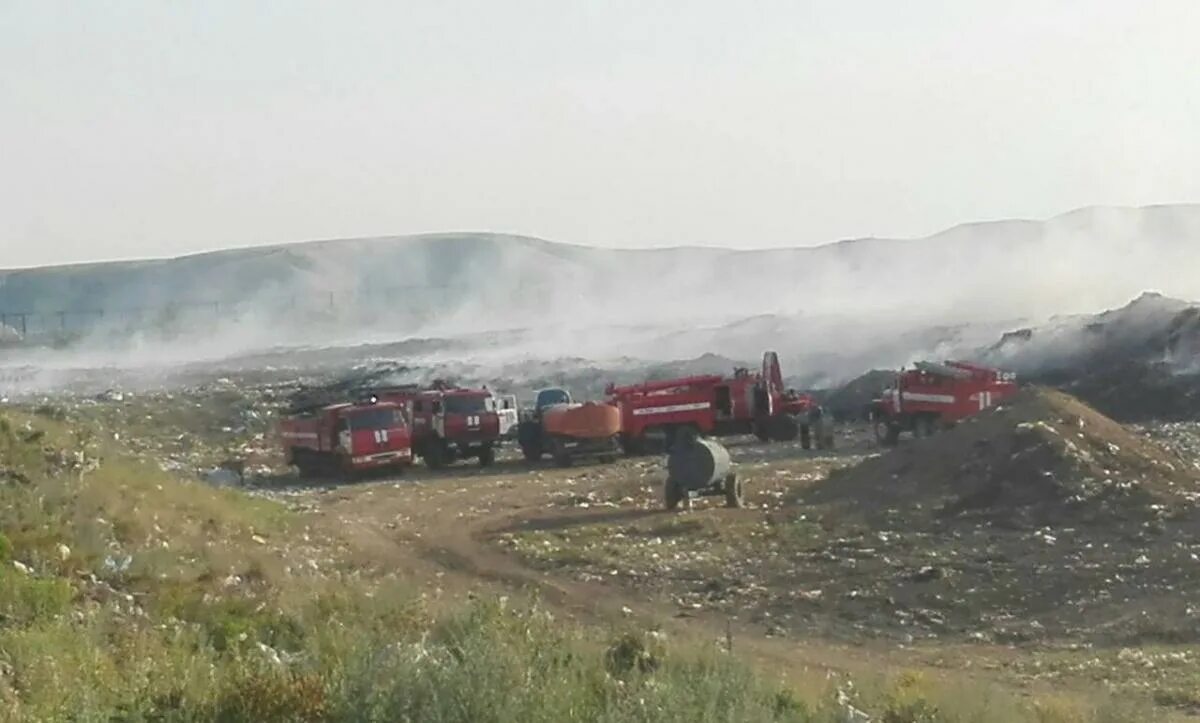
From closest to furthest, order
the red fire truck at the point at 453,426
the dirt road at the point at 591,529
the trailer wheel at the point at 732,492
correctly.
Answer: the dirt road at the point at 591,529
the trailer wheel at the point at 732,492
the red fire truck at the point at 453,426

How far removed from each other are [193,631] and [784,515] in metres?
14.4

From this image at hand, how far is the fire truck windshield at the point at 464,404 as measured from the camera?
38031 mm

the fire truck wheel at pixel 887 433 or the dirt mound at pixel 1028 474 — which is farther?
the fire truck wheel at pixel 887 433

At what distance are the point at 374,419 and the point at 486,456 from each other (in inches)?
145

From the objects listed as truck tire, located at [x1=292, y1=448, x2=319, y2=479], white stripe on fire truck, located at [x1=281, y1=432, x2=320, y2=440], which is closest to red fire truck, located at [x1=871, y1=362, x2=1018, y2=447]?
white stripe on fire truck, located at [x1=281, y1=432, x2=320, y2=440]

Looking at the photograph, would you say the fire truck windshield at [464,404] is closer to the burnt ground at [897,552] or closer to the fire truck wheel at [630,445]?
the fire truck wheel at [630,445]

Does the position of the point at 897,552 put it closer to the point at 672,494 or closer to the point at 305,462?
the point at 672,494

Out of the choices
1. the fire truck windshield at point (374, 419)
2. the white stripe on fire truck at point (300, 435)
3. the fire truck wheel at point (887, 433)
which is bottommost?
the fire truck wheel at point (887, 433)

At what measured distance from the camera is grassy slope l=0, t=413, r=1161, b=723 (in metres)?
7.34

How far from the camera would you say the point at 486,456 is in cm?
3872

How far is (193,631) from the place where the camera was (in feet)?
33.5

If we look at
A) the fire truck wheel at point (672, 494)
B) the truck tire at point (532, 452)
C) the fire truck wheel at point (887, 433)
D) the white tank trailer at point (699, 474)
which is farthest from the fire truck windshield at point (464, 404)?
the fire truck wheel at point (672, 494)

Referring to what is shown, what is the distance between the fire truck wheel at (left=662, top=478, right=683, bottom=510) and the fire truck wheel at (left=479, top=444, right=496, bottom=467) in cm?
1395

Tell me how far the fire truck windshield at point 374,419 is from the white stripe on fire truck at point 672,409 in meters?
5.85
